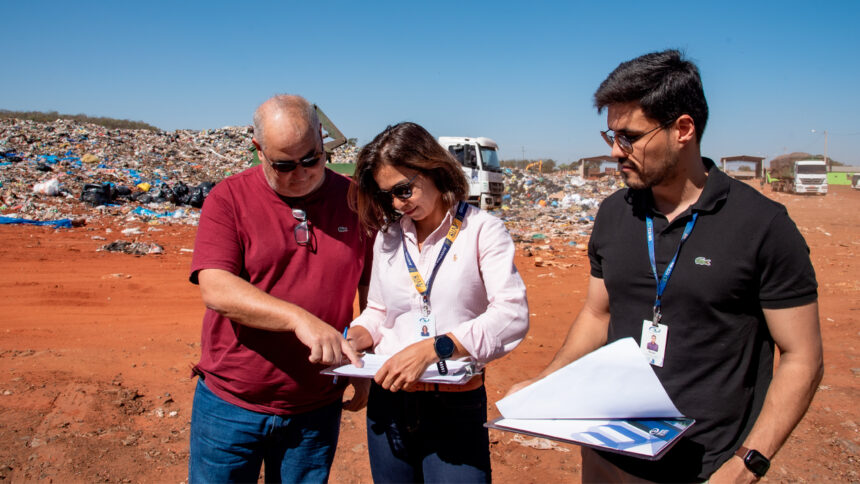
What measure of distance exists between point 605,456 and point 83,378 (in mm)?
4521

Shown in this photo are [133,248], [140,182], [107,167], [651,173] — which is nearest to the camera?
[651,173]

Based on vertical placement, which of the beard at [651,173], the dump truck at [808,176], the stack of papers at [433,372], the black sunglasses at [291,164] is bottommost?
the dump truck at [808,176]

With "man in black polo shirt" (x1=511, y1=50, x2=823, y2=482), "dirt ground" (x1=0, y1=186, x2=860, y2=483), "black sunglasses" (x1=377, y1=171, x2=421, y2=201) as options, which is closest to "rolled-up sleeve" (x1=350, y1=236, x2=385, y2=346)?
"black sunglasses" (x1=377, y1=171, x2=421, y2=201)

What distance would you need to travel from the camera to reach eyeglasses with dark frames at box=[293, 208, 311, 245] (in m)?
2.08

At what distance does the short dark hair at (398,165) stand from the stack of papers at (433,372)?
522mm

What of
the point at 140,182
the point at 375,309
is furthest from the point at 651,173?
the point at 140,182

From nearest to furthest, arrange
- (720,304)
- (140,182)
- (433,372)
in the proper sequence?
(720,304)
(433,372)
(140,182)

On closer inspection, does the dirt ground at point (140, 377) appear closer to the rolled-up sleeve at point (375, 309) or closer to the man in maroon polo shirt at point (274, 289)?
the man in maroon polo shirt at point (274, 289)

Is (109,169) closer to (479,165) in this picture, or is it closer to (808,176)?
(479,165)

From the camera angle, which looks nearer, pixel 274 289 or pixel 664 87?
pixel 664 87

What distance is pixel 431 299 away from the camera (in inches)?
76.5

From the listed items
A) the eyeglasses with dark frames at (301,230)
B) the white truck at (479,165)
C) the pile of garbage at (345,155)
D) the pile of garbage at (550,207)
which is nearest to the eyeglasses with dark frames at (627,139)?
the eyeglasses with dark frames at (301,230)

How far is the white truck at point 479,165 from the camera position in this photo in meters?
17.7

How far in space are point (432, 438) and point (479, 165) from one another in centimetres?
1622
